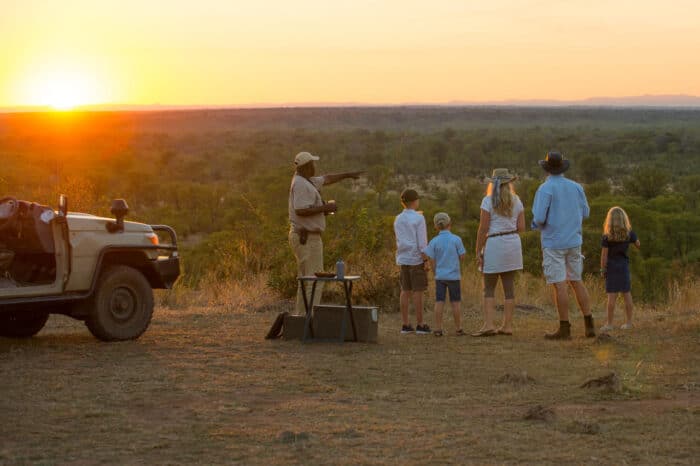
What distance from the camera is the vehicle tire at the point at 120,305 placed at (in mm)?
11539

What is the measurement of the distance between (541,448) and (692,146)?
3051 inches

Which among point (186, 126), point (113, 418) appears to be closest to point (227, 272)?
point (113, 418)

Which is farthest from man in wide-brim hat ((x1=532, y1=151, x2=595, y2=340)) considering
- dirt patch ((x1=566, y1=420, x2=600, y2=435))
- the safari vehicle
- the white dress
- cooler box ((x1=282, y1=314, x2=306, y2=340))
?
dirt patch ((x1=566, y1=420, x2=600, y2=435))

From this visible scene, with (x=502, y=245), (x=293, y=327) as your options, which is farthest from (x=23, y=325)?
(x=502, y=245)

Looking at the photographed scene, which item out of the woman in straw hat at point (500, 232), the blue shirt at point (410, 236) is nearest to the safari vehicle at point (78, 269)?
the blue shirt at point (410, 236)

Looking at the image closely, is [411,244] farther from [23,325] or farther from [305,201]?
[23,325]

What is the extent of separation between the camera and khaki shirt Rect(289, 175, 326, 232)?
11781 mm

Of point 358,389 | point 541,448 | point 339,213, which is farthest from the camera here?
point 339,213

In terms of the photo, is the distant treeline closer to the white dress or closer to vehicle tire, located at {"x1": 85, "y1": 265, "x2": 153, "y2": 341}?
the white dress

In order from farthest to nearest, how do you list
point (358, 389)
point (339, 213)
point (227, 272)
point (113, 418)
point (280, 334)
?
point (227, 272)
point (339, 213)
point (280, 334)
point (358, 389)
point (113, 418)

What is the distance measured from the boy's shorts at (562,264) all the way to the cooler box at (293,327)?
270 centimetres

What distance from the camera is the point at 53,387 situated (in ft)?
30.1

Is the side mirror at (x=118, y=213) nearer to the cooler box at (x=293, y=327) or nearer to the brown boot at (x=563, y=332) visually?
the cooler box at (x=293, y=327)

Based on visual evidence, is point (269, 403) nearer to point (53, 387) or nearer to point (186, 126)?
point (53, 387)
